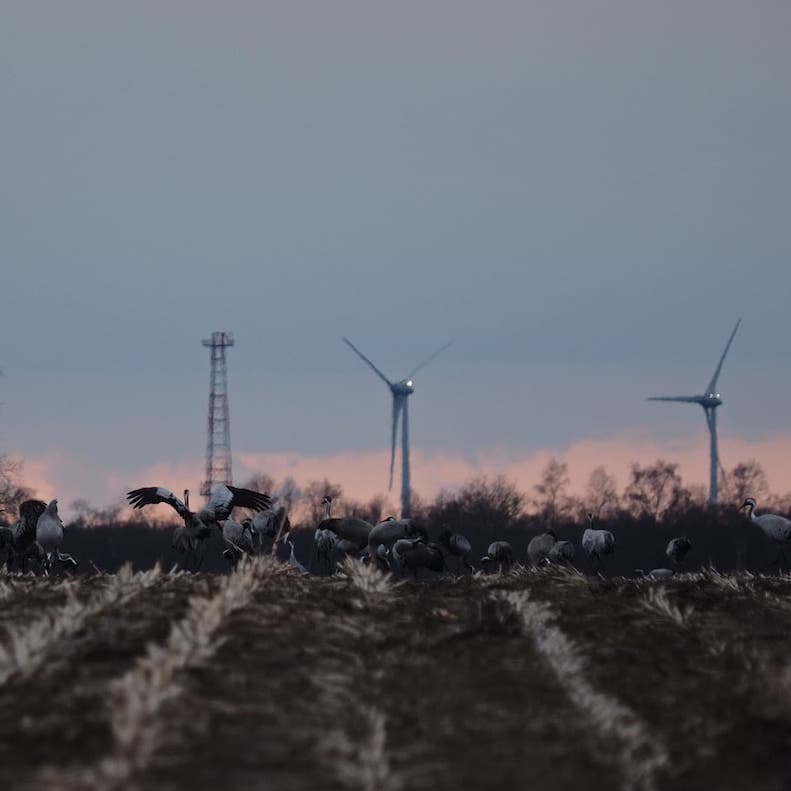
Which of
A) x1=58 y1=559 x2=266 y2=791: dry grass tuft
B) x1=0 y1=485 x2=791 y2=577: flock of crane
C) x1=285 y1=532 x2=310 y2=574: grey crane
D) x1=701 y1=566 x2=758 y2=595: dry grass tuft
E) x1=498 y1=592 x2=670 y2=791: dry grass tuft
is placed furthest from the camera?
x1=0 y1=485 x2=791 y2=577: flock of crane

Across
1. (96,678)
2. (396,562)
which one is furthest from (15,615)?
(396,562)

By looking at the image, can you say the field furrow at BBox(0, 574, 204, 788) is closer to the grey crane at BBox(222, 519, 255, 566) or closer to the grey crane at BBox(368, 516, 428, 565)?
the grey crane at BBox(368, 516, 428, 565)

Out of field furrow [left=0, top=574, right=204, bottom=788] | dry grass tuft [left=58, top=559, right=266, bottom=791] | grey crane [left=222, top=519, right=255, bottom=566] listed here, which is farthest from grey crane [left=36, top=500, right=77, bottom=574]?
dry grass tuft [left=58, top=559, right=266, bottom=791]

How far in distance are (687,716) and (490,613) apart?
6.50m

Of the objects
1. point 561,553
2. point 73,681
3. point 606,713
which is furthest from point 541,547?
point 73,681

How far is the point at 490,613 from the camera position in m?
22.8

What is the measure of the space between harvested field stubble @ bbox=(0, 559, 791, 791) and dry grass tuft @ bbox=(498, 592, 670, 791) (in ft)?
0.09

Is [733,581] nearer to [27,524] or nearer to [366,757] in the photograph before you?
[366,757]

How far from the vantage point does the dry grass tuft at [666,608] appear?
23094 mm

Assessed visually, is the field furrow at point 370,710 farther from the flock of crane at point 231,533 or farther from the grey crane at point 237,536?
the grey crane at point 237,536

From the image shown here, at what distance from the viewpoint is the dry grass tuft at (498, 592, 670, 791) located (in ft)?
45.8

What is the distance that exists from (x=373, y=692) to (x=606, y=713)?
1.87m

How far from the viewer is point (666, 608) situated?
2377 centimetres

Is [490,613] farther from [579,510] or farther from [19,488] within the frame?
[579,510]
